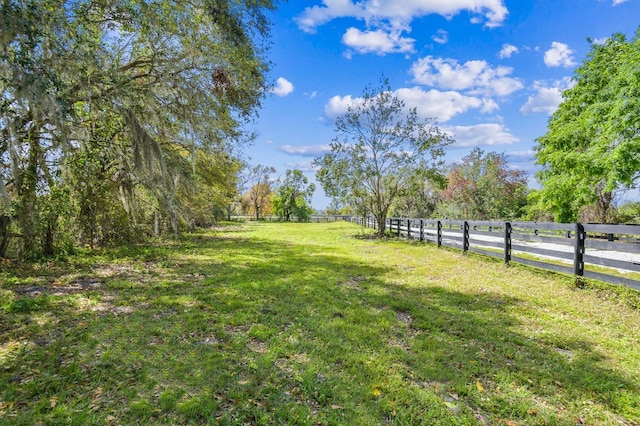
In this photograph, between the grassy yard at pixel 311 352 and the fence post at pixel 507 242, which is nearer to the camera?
the grassy yard at pixel 311 352

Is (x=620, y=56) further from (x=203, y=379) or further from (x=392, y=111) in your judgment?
(x=203, y=379)

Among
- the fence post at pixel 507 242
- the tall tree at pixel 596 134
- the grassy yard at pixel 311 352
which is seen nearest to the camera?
the grassy yard at pixel 311 352


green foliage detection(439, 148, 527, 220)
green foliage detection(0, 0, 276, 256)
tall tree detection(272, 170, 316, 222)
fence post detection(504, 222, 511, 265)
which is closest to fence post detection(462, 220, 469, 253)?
fence post detection(504, 222, 511, 265)

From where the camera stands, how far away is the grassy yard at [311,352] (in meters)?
2.21

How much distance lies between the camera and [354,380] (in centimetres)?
258

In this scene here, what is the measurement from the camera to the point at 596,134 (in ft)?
39.4

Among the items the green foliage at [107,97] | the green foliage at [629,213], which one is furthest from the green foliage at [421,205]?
the green foliage at [107,97]

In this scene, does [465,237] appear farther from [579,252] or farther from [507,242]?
[579,252]

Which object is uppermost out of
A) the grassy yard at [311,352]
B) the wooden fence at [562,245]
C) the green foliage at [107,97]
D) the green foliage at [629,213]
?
the green foliage at [107,97]

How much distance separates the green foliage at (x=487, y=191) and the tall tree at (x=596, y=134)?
6735 millimetres

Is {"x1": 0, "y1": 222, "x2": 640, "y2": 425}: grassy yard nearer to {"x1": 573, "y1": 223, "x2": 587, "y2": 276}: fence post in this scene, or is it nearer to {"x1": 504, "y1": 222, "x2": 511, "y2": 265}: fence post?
{"x1": 573, "y1": 223, "x2": 587, "y2": 276}: fence post

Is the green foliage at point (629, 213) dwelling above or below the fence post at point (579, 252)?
above

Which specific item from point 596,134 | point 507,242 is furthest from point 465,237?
point 596,134

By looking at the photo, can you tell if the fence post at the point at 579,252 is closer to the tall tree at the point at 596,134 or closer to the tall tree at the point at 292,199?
the tall tree at the point at 596,134
